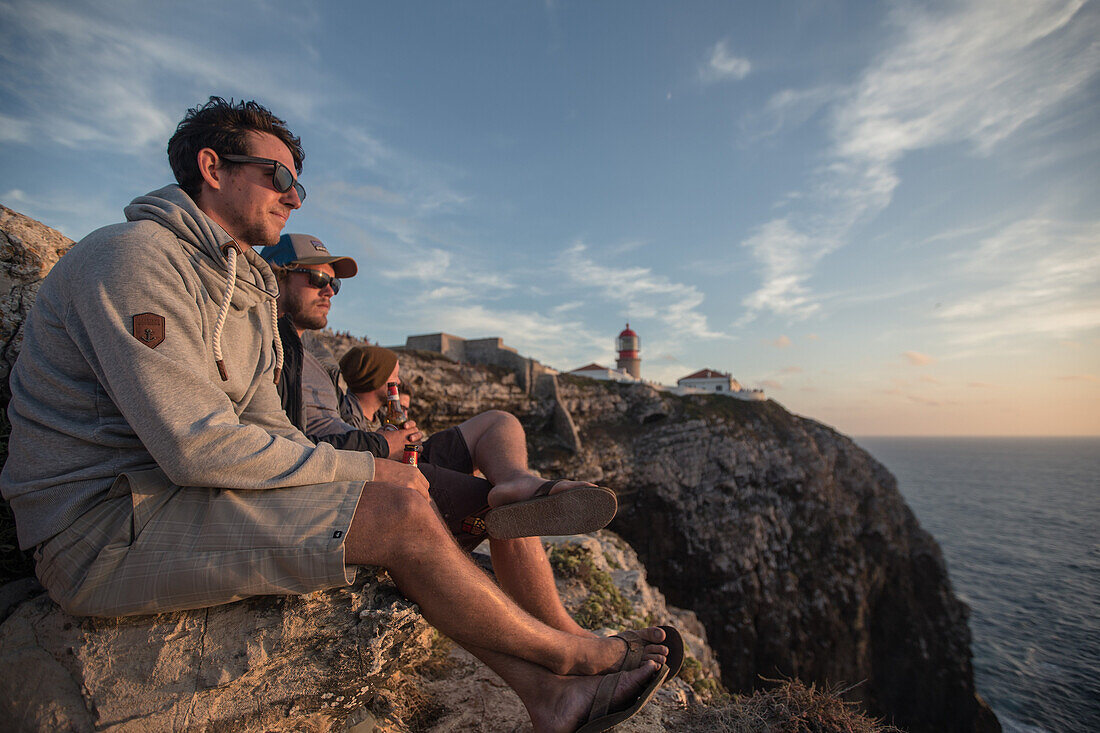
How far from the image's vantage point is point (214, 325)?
1.95m

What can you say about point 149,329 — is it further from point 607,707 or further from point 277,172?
point 607,707

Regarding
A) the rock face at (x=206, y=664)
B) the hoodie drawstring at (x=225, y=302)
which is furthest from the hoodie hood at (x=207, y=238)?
the rock face at (x=206, y=664)

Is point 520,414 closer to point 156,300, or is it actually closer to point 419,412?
point 419,412

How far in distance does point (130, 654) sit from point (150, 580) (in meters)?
0.37

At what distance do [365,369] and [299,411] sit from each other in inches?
49.6

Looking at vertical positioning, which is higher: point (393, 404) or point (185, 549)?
point (393, 404)

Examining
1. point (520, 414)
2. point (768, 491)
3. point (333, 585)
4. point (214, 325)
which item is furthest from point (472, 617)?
point (768, 491)

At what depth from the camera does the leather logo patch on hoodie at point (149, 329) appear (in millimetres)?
1590

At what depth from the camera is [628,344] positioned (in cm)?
4675

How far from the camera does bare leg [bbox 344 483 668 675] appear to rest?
1.79 metres

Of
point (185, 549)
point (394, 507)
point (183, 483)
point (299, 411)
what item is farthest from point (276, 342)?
point (394, 507)

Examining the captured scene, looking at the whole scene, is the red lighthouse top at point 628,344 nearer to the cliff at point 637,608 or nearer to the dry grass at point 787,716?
the cliff at point 637,608

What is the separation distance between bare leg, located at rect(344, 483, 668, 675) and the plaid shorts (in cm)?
11

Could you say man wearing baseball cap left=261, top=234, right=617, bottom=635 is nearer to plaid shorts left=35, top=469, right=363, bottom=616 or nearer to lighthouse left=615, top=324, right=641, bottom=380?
plaid shorts left=35, top=469, right=363, bottom=616
